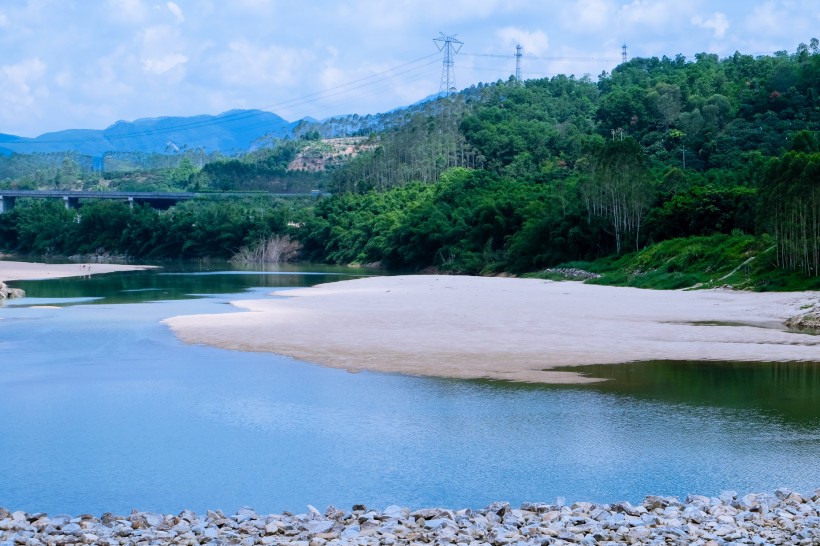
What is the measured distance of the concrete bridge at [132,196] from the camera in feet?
489

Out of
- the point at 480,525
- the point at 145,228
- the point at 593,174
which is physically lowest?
the point at 480,525

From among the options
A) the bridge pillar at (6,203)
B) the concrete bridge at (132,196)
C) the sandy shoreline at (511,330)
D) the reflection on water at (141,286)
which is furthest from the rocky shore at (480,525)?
the bridge pillar at (6,203)

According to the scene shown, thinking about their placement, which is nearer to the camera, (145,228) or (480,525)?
(480,525)

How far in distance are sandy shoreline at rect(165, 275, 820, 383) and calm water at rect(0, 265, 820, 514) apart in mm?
1659

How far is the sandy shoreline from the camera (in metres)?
25.6

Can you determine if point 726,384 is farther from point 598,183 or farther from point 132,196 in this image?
point 132,196

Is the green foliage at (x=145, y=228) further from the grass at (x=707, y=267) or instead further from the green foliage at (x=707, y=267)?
the green foliage at (x=707, y=267)

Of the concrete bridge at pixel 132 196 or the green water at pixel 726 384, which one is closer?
the green water at pixel 726 384

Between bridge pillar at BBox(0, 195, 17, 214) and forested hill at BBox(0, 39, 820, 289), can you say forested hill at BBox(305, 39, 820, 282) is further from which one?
bridge pillar at BBox(0, 195, 17, 214)

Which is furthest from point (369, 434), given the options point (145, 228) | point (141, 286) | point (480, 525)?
point (145, 228)

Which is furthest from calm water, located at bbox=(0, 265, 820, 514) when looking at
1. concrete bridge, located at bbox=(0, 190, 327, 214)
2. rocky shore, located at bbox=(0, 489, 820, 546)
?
concrete bridge, located at bbox=(0, 190, 327, 214)

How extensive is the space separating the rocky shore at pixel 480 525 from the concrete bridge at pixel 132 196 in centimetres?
13355

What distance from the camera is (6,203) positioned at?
164m

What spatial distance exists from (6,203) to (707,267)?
144 metres
